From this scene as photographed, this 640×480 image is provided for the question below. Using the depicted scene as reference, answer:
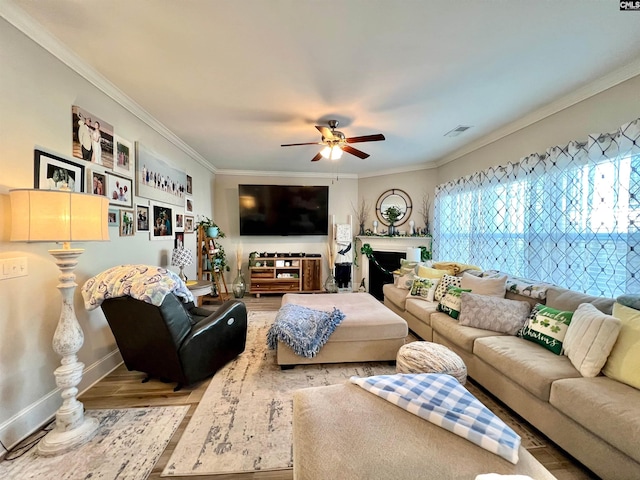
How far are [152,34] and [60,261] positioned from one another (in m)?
1.56

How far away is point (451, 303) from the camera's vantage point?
270cm

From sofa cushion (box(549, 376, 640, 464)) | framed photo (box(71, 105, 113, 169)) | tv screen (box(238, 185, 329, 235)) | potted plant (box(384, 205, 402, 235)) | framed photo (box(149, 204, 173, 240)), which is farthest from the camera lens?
tv screen (box(238, 185, 329, 235))

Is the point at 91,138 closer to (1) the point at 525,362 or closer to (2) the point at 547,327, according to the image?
(1) the point at 525,362

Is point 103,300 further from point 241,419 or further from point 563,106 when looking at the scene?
point 563,106

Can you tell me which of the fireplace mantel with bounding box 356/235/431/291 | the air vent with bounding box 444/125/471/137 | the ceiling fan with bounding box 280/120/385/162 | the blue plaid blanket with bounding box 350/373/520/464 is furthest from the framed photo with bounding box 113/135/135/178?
the fireplace mantel with bounding box 356/235/431/291

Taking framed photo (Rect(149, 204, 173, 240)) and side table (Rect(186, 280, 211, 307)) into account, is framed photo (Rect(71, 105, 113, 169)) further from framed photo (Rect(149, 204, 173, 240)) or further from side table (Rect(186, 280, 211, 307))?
side table (Rect(186, 280, 211, 307))

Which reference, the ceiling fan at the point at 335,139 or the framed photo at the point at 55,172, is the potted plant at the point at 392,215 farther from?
the framed photo at the point at 55,172

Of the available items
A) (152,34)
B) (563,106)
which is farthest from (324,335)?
(563,106)

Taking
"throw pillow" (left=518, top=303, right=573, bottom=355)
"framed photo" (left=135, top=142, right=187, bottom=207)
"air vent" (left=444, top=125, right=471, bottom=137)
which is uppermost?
"air vent" (left=444, top=125, right=471, bottom=137)

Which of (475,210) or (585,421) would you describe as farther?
(475,210)

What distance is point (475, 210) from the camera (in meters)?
3.77

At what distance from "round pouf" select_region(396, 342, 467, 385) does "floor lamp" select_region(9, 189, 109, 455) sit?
2118 millimetres

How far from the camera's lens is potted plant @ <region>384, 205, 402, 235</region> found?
512 centimetres

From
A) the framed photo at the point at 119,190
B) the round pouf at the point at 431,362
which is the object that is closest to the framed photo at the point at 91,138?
the framed photo at the point at 119,190
